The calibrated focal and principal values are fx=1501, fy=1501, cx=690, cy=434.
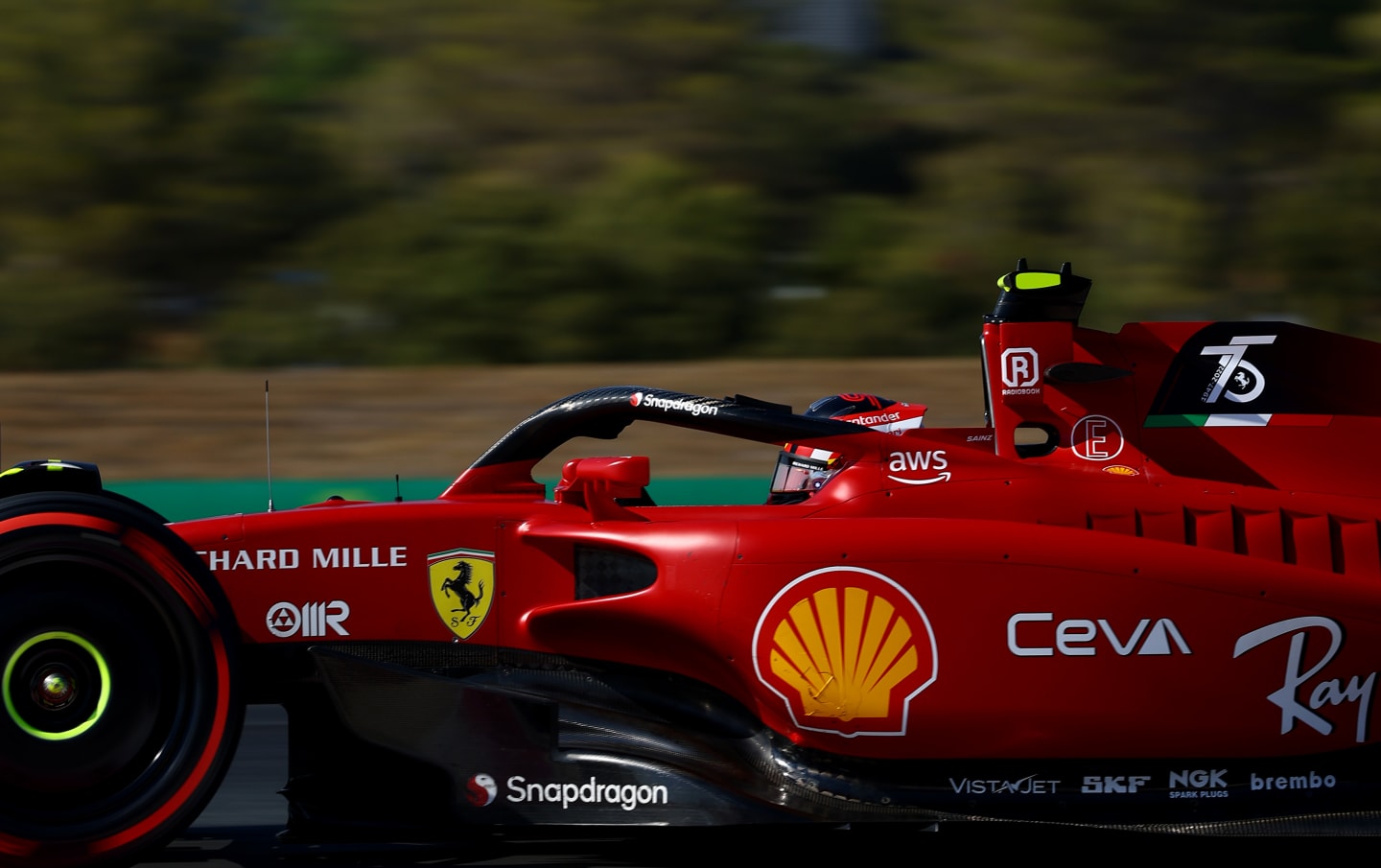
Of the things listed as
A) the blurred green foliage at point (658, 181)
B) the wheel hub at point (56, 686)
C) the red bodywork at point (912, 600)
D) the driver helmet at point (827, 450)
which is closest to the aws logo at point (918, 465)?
the red bodywork at point (912, 600)

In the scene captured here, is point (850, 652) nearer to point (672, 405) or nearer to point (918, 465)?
point (918, 465)

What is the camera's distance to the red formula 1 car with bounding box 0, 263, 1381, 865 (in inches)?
149

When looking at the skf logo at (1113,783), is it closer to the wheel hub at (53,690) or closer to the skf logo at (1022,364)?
the skf logo at (1022,364)

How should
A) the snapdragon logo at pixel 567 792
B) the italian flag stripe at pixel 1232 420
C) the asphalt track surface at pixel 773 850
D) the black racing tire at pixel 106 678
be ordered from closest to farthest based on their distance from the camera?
1. the black racing tire at pixel 106 678
2. the snapdragon logo at pixel 567 792
3. the asphalt track surface at pixel 773 850
4. the italian flag stripe at pixel 1232 420

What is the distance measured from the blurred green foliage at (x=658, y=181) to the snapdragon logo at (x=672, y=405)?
10.9m

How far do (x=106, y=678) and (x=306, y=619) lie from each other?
51cm

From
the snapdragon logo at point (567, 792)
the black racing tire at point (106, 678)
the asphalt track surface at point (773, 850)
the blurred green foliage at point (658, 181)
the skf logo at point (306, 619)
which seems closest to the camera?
the black racing tire at point (106, 678)

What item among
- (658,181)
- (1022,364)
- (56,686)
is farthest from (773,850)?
(658,181)

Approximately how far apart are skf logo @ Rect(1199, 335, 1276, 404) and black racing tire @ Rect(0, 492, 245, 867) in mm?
2968

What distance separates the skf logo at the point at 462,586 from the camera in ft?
13.1

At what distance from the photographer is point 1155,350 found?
4.64 metres

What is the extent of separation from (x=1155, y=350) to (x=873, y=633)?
4.80ft

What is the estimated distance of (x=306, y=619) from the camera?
156 inches

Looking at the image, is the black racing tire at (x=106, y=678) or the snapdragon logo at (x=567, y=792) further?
the snapdragon logo at (x=567, y=792)
